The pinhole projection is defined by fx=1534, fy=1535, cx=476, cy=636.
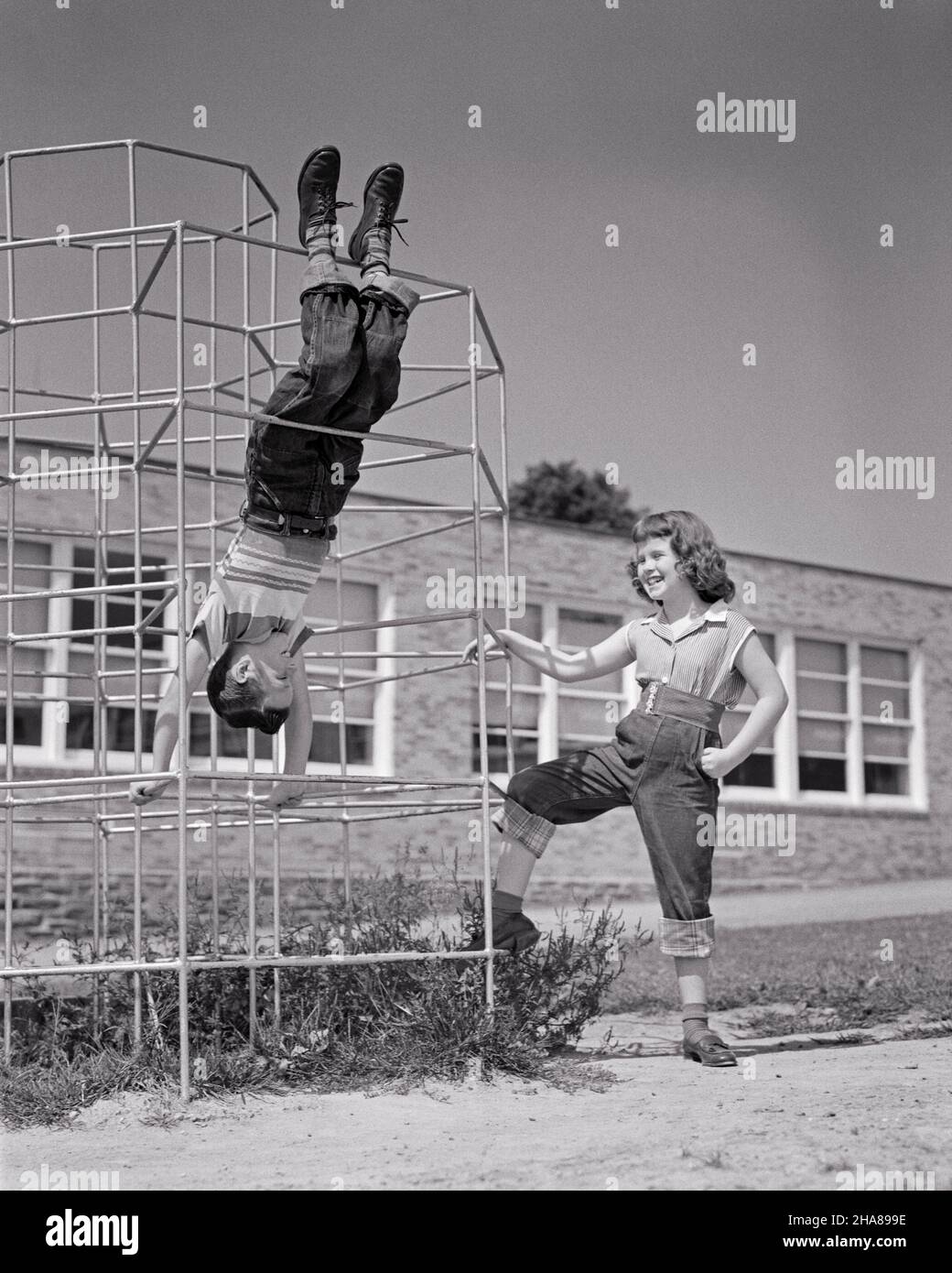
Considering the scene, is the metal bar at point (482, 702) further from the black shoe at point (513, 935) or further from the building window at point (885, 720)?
the building window at point (885, 720)

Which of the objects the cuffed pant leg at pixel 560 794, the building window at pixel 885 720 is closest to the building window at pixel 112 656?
the cuffed pant leg at pixel 560 794

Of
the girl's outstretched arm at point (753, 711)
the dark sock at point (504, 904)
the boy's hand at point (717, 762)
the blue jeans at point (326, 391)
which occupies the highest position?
the blue jeans at point (326, 391)

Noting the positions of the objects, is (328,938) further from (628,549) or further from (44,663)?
Result: (628,549)

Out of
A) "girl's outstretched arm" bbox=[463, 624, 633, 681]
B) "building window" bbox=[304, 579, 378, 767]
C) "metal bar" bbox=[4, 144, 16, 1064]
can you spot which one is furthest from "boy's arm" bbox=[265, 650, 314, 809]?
"building window" bbox=[304, 579, 378, 767]

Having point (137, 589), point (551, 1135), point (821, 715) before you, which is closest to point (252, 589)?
point (137, 589)

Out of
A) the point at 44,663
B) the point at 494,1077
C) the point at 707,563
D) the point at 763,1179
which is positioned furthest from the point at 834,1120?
the point at 44,663

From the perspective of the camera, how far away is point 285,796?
5023mm

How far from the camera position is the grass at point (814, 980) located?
6.34m

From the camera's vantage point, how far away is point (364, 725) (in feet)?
49.5

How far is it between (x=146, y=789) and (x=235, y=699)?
0.45 m

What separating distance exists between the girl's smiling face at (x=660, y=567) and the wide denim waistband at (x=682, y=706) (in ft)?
1.07

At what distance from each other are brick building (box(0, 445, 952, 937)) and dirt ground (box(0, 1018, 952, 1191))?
6.74 metres

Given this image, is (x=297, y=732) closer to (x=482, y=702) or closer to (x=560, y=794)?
(x=482, y=702)

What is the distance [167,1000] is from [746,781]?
522 inches
